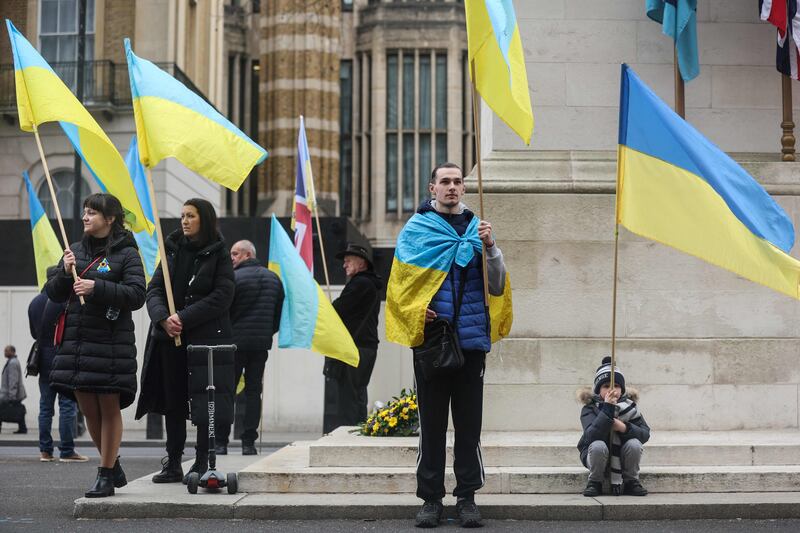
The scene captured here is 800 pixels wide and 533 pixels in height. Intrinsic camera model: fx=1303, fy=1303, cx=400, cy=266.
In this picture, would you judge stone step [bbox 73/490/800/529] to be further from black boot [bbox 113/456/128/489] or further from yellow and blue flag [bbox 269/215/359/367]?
yellow and blue flag [bbox 269/215/359/367]

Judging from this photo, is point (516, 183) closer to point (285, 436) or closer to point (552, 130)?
point (552, 130)

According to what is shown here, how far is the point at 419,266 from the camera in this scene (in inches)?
305

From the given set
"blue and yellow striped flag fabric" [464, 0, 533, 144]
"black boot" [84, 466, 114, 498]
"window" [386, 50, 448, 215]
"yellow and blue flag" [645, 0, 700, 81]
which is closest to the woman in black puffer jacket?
"black boot" [84, 466, 114, 498]

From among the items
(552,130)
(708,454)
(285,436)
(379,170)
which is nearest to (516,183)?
(552,130)

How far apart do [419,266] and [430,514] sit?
4.77 feet

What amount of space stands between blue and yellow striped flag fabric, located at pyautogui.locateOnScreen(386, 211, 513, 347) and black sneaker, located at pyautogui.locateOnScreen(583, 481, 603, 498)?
1.62m

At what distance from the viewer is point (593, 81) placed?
10820 millimetres

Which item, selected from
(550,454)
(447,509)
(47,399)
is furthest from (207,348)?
(47,399)

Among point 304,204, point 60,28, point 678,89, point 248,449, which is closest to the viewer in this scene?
point 678,89

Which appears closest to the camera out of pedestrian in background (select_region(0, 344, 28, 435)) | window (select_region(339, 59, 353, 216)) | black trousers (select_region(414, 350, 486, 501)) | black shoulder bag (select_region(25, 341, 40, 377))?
black trousers (select_region(414, 350, 486, 501))

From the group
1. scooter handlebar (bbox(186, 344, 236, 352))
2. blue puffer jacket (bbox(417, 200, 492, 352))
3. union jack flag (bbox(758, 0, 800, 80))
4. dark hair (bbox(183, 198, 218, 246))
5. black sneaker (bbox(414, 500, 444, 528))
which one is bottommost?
black sneaker (bbox(414, 500, 444, 528))

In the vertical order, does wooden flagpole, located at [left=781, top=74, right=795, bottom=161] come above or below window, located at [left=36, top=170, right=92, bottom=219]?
below

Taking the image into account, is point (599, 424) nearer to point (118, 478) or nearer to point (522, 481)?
point (522, 481)

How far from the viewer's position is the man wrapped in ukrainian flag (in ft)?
25.2
